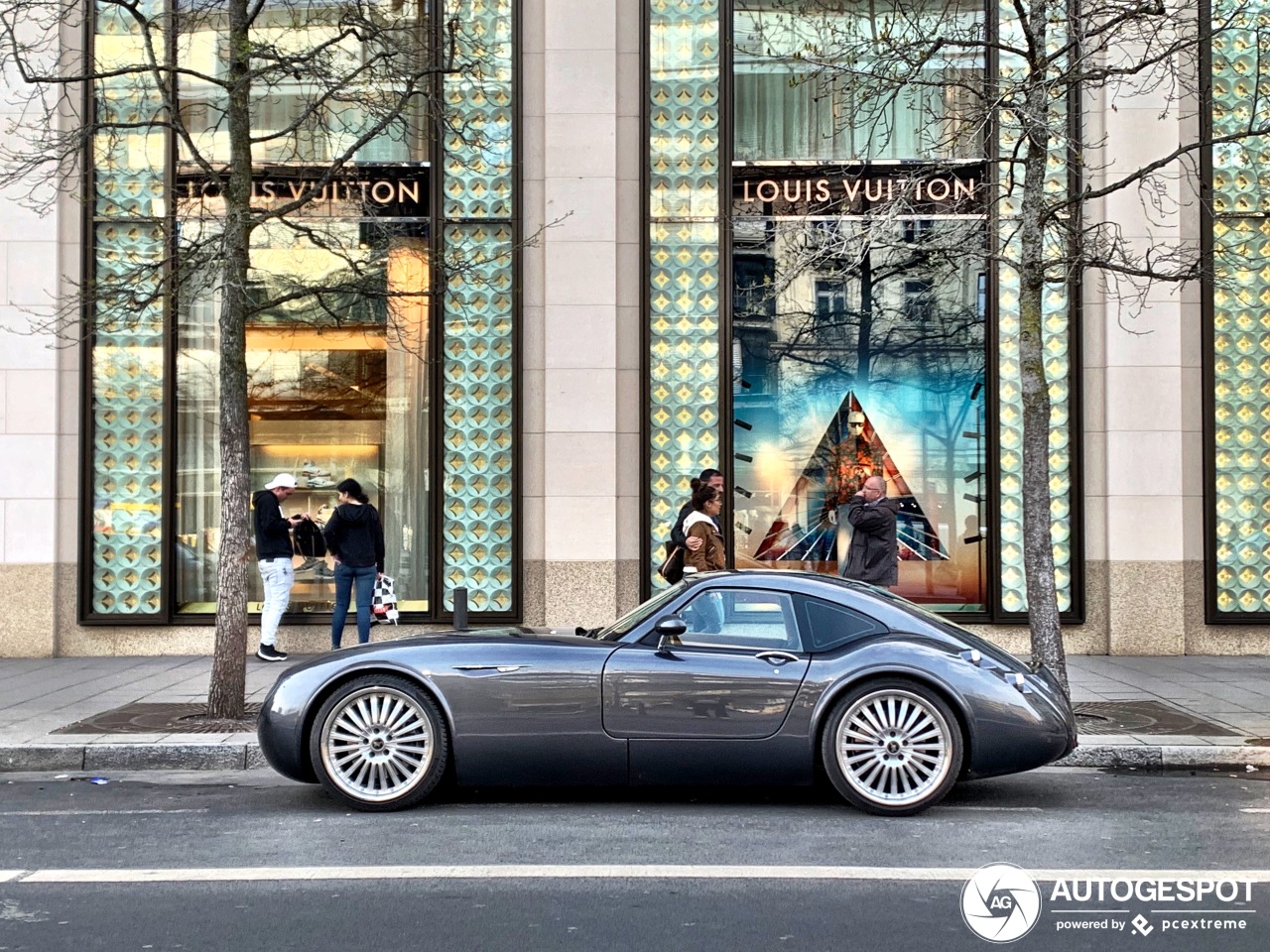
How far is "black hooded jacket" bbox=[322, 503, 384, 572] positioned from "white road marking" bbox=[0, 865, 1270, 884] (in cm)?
698

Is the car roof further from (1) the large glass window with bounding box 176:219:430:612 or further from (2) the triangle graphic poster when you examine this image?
(1) the large glass window with bounding box 176:219:430:612

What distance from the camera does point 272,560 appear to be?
40.6ft

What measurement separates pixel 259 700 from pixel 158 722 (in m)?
1.02

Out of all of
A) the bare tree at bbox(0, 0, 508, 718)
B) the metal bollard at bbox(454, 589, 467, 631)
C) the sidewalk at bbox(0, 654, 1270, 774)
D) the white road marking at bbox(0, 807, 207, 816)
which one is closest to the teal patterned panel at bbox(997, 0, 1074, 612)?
the sidewalk at bbox(0, 654, 1270, 774)

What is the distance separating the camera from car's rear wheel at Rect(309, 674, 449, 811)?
657 centimetres

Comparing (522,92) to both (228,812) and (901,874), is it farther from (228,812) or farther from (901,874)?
(901,874)

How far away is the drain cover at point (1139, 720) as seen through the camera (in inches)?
340

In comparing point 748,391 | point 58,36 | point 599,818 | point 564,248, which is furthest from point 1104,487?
point 58,36

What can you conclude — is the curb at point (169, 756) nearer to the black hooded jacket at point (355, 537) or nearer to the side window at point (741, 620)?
the side window at point (741, 620)

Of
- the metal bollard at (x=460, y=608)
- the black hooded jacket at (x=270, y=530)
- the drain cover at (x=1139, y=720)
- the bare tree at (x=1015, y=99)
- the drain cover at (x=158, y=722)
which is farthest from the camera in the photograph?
the black hooded jacket at (x=270, y=530)

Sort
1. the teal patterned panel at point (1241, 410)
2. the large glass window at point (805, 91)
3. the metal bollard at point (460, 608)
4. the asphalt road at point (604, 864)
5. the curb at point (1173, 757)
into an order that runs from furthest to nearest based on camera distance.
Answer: the large glass window at point (805, 91)
the teal patterned panel at point (1241, 410)
the metal bollard at point (460, 608)
the curb at point (1173, 757)
the asphalt road at point (604, 864)

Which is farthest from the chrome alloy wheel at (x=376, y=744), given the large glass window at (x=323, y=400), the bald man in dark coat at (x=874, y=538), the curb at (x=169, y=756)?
the large glass window at (x=323, y=400)

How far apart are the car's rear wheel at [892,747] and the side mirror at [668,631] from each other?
866 millimetres

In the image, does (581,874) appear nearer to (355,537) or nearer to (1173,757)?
(1173,757)
